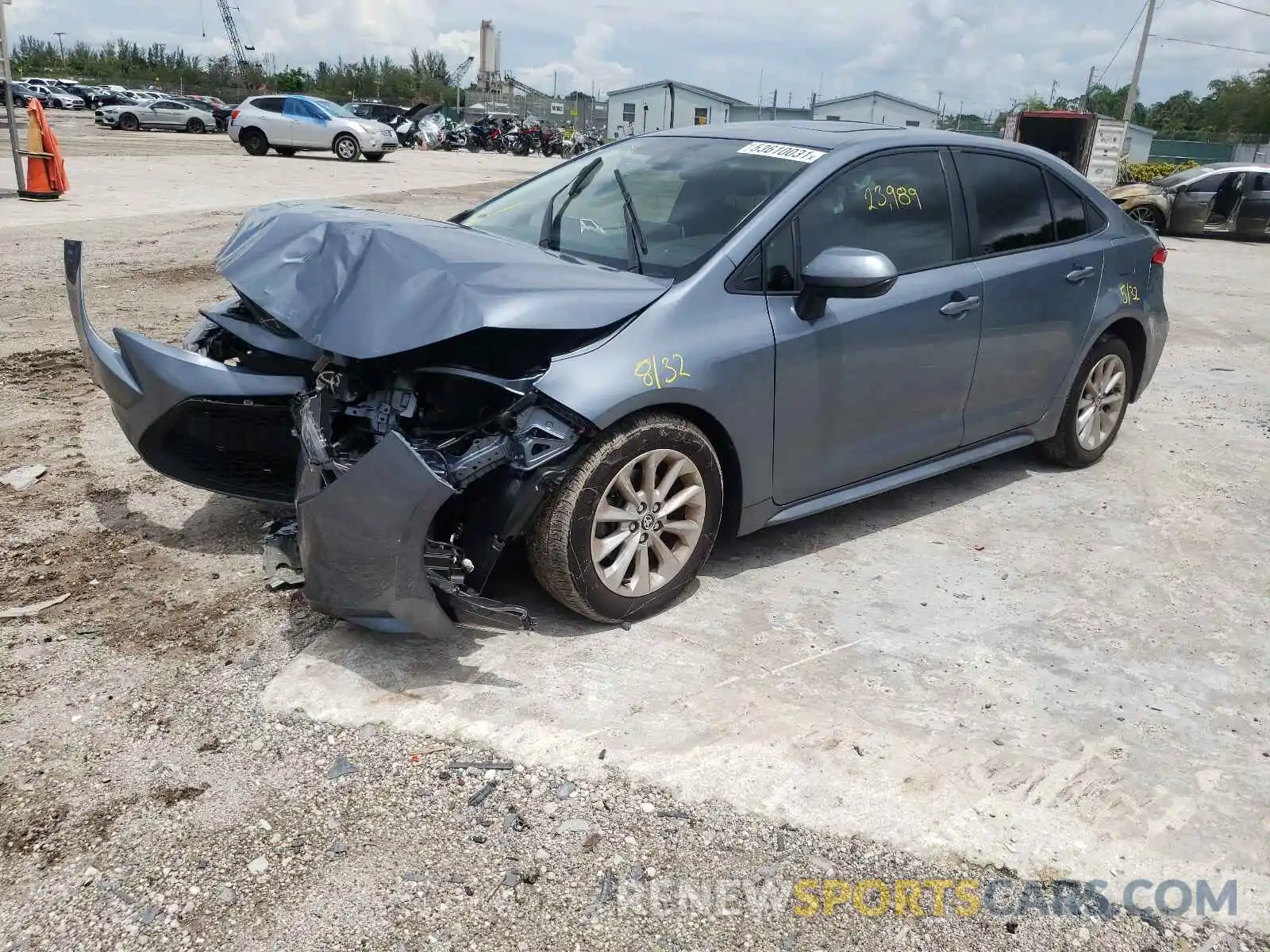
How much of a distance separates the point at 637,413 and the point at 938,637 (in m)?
1.39

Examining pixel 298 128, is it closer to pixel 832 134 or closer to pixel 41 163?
pixel 41 163

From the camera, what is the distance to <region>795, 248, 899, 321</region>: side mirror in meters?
3.53

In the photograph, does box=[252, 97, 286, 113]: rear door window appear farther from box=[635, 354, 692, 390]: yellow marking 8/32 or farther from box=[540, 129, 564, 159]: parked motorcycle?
box=[635, 354, 692, 390]: yellow marking 8/32

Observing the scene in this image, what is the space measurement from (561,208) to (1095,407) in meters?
3.07

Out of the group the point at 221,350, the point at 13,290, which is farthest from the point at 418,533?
the point at 13,290

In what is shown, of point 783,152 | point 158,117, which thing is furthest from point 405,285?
point 158,117

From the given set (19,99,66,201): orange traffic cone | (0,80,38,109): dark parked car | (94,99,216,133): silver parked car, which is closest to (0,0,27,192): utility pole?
(19,99,66,201): orange traffic cone

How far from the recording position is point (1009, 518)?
485cm

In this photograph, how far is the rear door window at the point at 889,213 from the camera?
3.89m

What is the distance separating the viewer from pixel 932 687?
3340 millimetres

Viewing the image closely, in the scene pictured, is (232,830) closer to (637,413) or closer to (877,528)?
(637,413)

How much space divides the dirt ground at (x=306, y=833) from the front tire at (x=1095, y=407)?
9.50ft

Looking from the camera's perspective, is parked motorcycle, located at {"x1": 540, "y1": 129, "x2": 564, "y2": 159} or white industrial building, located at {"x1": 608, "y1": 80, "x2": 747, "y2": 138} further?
white industrial building, located at {"x1": 608, "y1": 80, "x2": 747, "y2": 138}

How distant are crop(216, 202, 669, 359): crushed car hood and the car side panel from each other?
11 centimetres
